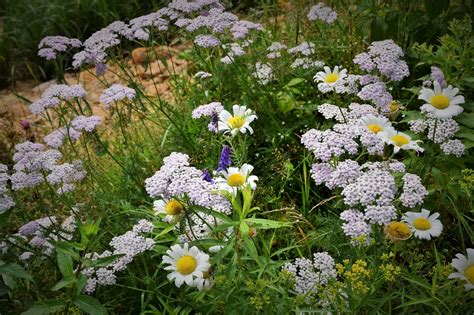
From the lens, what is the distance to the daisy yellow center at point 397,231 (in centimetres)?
166

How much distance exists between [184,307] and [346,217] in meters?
0.80

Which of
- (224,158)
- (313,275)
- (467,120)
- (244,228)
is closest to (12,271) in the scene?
(244,228)

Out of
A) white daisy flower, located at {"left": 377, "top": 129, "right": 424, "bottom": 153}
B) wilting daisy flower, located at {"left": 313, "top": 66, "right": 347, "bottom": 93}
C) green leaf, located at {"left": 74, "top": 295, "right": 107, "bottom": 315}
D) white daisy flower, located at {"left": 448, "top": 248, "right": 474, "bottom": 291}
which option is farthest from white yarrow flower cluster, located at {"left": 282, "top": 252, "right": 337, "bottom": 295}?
wilting daisy flower, located at {"left": 313, "top": 66, "right": 347, "bottom": 93}

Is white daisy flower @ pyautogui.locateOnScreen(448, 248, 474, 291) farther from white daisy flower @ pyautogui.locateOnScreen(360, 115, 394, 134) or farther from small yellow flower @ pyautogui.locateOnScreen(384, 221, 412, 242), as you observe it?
white daisy flower @ pyautogui.locateOnScreen(360, 115, 394, 134)

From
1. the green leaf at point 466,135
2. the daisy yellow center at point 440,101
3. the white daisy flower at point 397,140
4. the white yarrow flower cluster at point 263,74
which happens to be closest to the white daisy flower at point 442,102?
the daisy yellow center at point 440,101

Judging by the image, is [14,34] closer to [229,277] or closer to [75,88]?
[75,88]

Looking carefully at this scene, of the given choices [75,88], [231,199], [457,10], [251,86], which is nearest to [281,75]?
[251,86]

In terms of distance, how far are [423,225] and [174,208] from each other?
0.92m

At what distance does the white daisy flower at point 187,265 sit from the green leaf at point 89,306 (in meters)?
0.25

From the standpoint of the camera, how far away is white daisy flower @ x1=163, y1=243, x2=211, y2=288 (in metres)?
1.77

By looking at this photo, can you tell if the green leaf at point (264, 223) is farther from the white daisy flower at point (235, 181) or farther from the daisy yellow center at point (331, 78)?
the daisy yellow center at point (331, 78)

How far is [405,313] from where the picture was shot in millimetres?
1906

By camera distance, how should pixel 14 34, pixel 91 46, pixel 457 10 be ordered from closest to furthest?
pixel 91 46
pixel 457 10
pixel 14 34

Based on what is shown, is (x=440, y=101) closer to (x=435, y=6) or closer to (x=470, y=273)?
(x=470, y=273)
